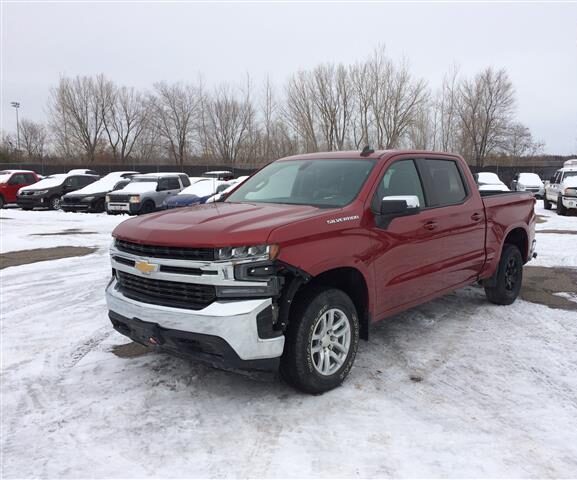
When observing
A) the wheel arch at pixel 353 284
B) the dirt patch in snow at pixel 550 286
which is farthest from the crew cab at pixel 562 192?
the wheel arch at pixel 353 284

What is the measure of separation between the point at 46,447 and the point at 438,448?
244 cm

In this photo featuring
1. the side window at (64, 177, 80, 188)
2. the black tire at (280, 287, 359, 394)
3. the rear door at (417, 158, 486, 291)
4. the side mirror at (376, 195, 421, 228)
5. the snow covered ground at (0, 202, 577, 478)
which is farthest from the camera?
the side window at (64, 177, 80, 188)

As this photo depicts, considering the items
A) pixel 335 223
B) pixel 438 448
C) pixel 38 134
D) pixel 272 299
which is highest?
pixel 38 134

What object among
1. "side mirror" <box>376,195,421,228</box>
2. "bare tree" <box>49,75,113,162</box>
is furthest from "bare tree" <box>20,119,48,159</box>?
"side mirror" <box>376,195,421,228</box>

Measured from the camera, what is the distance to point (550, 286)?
281 inches

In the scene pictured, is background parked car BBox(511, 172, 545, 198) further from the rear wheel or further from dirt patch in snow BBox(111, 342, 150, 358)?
dirt patch in snow BBox(111, 342, 150, 358)

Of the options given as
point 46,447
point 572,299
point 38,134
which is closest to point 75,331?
point 46,447

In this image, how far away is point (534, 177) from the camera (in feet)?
95.8

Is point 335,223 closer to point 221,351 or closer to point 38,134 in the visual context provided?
point 221,351

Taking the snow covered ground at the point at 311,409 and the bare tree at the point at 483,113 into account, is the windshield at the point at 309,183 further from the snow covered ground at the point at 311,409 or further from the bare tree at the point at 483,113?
the bare tree at the point at 483,113

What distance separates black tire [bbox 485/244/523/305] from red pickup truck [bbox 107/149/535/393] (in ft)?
2.98

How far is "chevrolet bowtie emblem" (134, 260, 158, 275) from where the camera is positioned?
360cm

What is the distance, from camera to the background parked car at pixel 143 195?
18172mm

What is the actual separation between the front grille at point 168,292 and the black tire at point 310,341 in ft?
2.11
